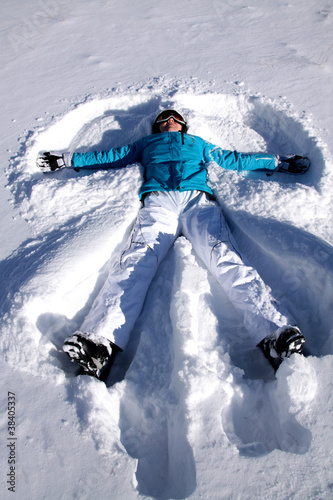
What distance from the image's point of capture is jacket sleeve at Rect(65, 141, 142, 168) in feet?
9.30

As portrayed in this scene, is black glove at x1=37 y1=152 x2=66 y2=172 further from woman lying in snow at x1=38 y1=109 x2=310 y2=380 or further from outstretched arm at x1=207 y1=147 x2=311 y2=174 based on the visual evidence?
outstretched arm at x1=207 y1=147 x2=311 y2=174

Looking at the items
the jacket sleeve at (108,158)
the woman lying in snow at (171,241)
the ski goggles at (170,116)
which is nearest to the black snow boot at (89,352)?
the woman lying in snow at (171,241)

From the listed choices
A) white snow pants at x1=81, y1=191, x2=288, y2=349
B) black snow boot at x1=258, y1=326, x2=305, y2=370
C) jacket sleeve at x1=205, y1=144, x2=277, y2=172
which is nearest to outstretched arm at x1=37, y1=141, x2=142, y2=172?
white snow pants at x1=81, y1=191, x2=288, y2=349

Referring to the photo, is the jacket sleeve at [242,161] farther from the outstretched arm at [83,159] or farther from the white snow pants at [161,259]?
the outstretched arm at [83,159]

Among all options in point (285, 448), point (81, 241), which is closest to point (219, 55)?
point (81, 241)

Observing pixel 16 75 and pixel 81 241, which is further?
pixel 16 75

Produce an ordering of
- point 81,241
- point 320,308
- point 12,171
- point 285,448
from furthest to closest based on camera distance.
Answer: point 12,171 → point 81,241 → point 320,308 → point 285,448

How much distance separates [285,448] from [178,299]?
888mm

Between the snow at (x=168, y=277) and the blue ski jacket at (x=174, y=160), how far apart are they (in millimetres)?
162

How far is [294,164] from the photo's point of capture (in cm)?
278

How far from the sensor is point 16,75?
3916 millimetres

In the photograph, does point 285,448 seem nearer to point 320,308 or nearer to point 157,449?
point 157,449

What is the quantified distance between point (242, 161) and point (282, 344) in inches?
65.8

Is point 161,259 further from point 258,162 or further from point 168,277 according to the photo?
point 258,162
